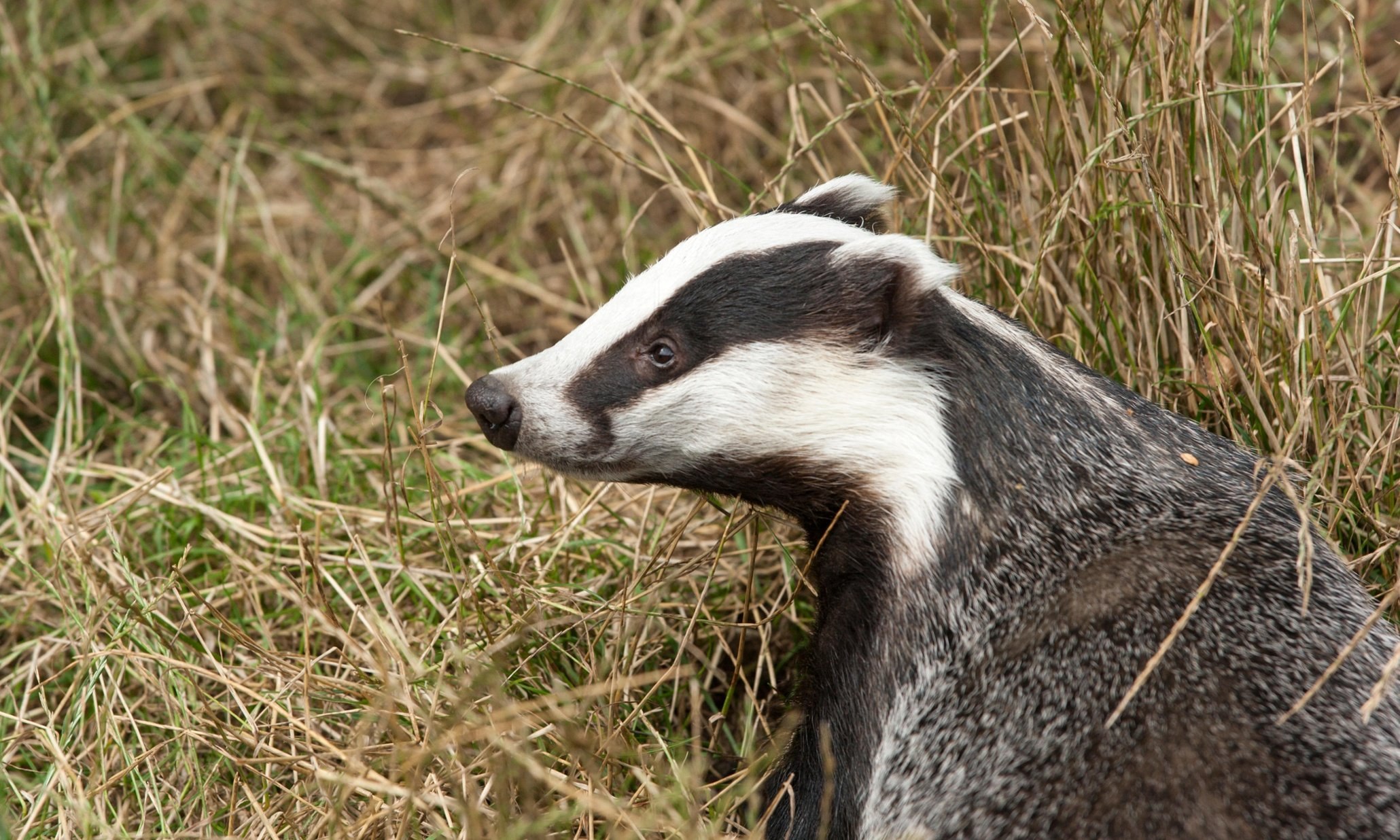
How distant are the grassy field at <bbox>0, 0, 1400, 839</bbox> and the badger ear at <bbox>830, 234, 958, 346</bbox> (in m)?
0.63

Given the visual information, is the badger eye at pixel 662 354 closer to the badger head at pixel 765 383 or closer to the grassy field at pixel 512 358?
the badger head at pixel 765 383

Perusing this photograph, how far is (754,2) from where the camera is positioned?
4.62 metres

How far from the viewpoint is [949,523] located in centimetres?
278

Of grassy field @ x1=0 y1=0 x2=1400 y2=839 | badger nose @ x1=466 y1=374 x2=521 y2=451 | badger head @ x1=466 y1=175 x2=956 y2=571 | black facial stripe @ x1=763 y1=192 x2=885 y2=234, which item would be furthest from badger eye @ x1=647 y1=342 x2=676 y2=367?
grassy field @ x1=0 y1=0 x2=1400 y2=839

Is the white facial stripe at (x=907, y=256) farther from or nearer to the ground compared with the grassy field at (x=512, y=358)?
farther from the ground

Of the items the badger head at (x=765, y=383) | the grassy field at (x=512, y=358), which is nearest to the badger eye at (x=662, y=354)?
the badger head at (x=765, y=383)

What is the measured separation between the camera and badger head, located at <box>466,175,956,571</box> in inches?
111

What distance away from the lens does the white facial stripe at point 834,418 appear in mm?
2801

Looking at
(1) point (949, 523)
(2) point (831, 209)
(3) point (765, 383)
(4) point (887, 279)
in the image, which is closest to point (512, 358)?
(2) point (831, 209)

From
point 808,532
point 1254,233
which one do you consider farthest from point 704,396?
point 1254,233

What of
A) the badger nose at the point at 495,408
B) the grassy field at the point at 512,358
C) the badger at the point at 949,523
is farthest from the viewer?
the grassy field at the point at 512,358

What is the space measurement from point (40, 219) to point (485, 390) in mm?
2366

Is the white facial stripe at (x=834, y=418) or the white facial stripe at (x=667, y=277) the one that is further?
the white facial stripe at (x=667, y=277)

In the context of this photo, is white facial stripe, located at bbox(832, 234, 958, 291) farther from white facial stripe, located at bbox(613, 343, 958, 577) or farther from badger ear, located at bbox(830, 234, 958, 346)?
white facial stripe, located at bbox(613, 343, 958, 577)
